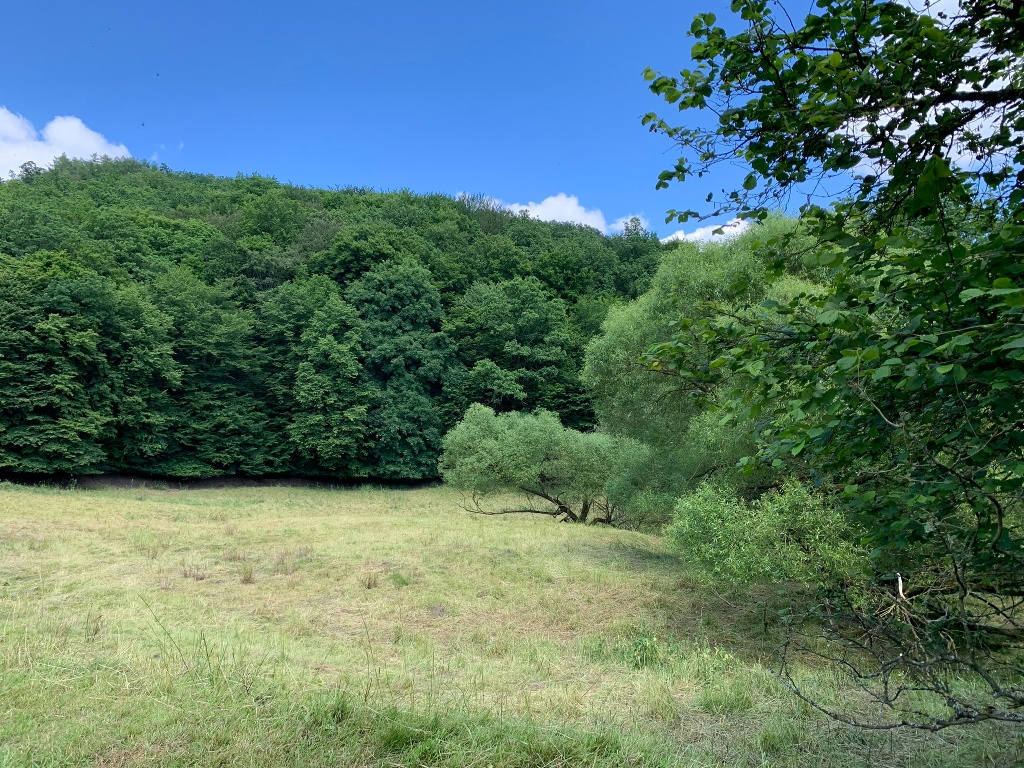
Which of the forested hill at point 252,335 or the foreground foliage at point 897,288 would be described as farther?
the forested hill at point 252,335

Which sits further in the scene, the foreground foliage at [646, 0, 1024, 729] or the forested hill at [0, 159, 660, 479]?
the forested hill at [0, 159, 660, 479]

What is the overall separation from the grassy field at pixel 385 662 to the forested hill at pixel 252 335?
1951 centimetres

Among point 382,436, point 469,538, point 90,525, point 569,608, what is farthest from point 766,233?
point 382,436

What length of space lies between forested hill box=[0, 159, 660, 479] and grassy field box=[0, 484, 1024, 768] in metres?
19.5

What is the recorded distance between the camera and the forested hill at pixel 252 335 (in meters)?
30.1

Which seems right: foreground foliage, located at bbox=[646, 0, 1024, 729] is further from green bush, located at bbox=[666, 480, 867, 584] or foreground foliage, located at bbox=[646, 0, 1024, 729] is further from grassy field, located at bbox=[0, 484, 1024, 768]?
green bush, located at bbox=[666, 480, 867, 584]

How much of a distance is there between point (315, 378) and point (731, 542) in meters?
32.2

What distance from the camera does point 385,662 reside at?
5.62 meters

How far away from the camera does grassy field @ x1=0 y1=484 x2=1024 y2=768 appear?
3057 mm

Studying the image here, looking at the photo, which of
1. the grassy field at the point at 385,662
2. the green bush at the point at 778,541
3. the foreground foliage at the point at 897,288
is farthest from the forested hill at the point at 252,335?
the foreground foliage at the point at 897,288

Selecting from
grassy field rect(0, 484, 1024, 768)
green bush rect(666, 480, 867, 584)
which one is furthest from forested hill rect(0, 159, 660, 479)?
green bush rect(666, 480, 867, 584)

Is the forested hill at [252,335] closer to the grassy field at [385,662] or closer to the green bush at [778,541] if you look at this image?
the grassy field at [385,662]

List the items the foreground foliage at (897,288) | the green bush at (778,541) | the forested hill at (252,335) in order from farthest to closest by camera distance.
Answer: the forested hill at (252,335) → the green bush at (778,541) → the foreground foliage at (897,288)

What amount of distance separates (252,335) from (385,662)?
38920 millimetres
